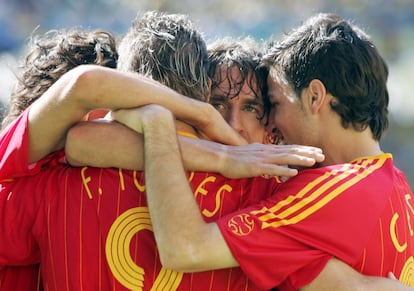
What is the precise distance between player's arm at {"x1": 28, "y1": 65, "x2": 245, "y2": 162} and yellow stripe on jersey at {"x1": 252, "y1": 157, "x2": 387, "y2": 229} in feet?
1.25

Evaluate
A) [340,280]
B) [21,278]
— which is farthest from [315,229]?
[21,278]

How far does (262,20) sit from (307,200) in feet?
27.6

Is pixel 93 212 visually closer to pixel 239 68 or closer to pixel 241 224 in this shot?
pixel 241 224

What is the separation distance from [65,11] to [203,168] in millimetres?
8344

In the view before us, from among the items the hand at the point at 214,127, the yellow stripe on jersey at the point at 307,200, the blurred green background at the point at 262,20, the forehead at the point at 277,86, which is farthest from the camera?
the blurred green background at the point at 262,20

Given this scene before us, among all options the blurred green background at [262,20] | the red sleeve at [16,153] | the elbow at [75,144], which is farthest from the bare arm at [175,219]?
the blurred green background at [262,20]

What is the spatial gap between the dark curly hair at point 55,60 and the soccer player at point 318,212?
0.63m

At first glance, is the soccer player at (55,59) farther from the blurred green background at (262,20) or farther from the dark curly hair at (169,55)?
the blurred green background at (262,20)

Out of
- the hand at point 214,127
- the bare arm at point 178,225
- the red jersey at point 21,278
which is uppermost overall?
the hand at point 214,127

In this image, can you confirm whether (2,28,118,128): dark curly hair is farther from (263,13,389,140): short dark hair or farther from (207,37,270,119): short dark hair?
(263,13,389,140): short dark hair

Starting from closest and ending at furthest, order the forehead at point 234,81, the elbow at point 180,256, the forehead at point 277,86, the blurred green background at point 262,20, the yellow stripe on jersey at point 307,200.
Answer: the elbow at point 180,256
the yellow stripe on jersey at point 307,200
the forehead at point 277,86
the forehead at point 234,81
the blurred green background at point 262,20

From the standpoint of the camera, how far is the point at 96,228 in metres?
2.38

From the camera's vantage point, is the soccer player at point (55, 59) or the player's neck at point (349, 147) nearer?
the player's neck at point (349, 147)

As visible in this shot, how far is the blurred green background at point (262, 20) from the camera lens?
10.1 m
